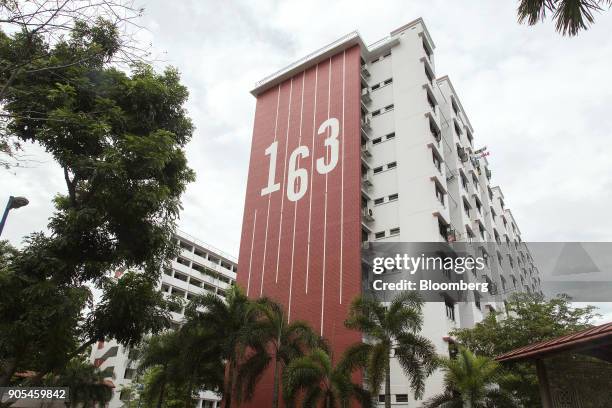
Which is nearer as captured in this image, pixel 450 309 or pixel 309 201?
pixel 450 309

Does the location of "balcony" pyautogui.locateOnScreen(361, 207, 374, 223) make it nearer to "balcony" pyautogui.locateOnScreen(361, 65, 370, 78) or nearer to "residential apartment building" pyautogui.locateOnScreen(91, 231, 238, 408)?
"balcony" pyautogui.locateOnScreen(361, 65, 370, 78)

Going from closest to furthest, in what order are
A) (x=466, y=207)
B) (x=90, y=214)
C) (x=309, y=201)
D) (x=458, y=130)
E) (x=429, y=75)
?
(x=90, y=214) → (x=309, y=201) → (x=429, y=75) → (x=466, y=207) → (x=458, y=130)

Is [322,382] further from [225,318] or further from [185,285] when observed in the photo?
[185,285]

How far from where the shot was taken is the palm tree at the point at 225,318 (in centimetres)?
2330

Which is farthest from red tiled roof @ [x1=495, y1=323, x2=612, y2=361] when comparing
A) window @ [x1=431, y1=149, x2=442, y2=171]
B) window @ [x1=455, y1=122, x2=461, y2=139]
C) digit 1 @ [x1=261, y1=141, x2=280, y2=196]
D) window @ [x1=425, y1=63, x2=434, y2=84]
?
window @ [x1=455, y1=122, x2=461, y2=139]

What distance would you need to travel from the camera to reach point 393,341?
19422 mm

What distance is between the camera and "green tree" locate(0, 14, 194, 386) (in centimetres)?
1183

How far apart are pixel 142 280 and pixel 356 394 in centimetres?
1138

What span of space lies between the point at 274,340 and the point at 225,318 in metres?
3.18

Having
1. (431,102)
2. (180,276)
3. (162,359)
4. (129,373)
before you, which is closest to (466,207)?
(431,102)

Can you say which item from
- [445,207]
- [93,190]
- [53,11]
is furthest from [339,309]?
[53,11]

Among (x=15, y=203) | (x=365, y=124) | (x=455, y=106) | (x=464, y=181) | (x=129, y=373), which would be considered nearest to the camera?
(x=15, y=203)

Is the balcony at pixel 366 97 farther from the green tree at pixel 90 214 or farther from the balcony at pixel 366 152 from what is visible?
the green tree at pixel 90 214

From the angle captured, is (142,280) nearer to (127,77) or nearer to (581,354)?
(127,77)
